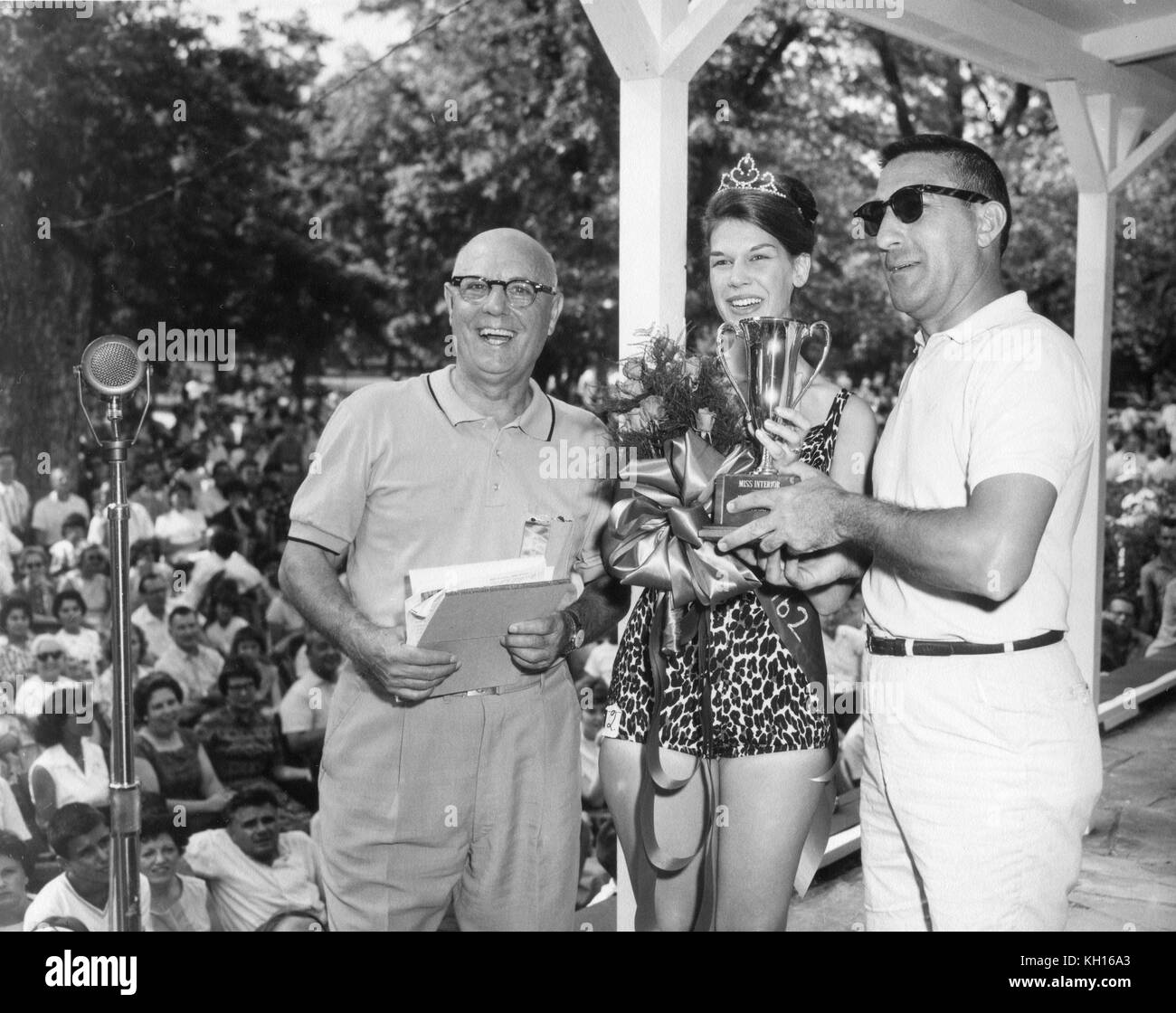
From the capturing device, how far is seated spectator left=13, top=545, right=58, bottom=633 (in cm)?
712

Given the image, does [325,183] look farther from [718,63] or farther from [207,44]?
[718,63]

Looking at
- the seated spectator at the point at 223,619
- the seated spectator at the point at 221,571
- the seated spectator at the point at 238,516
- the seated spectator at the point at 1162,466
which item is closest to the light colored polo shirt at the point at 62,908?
the seated spectator at the point at 223,619

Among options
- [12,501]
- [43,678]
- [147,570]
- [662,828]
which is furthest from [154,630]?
[662,828]

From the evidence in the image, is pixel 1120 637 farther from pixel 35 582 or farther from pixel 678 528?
pixel 678 528

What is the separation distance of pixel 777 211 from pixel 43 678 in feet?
15.8

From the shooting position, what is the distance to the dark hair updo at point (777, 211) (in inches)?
101

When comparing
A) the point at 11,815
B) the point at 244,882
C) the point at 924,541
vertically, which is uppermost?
the point at 924,541

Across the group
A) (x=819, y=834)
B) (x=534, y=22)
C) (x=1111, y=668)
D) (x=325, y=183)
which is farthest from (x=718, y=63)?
(x=819, y=834)

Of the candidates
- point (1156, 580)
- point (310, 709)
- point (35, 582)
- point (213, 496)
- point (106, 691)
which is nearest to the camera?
point (310, 709)

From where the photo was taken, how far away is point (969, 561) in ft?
6.57

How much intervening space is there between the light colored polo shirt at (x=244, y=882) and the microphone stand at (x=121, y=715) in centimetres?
243

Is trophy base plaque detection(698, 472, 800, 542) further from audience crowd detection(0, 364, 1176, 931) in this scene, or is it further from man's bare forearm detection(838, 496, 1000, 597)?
audience crowd detection(0, 364, 1176, 931)

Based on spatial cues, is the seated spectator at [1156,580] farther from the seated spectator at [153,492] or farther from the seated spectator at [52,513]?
the seated spectator at [52,513]
